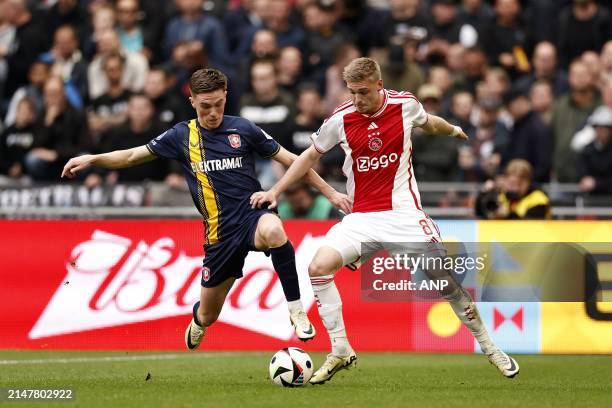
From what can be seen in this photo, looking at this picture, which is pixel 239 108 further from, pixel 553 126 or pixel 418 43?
pixel 553 126

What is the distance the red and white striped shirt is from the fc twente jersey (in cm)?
64

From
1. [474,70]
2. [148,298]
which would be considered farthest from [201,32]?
[148,298]

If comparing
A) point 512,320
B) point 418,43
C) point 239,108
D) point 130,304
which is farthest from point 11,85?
point 512,320

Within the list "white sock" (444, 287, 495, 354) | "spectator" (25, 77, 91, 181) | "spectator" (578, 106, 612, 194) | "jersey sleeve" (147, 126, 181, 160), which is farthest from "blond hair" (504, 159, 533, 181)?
"spectator" (25, 77, 91, 181)

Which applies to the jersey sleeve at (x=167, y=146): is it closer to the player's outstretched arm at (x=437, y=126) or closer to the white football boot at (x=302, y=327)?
the white football boot at (x=302, y=327)

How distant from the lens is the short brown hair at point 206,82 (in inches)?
419

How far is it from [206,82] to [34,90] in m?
10.3

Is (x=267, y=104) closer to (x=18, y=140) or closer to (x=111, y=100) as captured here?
(x=111, y=100)

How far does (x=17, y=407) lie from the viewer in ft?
30.1

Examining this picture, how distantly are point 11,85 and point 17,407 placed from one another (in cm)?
1270

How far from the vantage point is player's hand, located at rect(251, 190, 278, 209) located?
35.1 feet

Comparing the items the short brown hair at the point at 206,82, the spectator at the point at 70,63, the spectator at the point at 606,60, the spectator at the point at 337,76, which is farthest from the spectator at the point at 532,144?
the short brown hair at the point at 206,82

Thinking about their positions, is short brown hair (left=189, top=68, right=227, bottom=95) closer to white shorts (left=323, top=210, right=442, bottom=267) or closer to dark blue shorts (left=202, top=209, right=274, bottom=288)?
dark blue shorts (left=202, top=209, right=274, bottom=288)

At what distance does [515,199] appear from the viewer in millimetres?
15656
